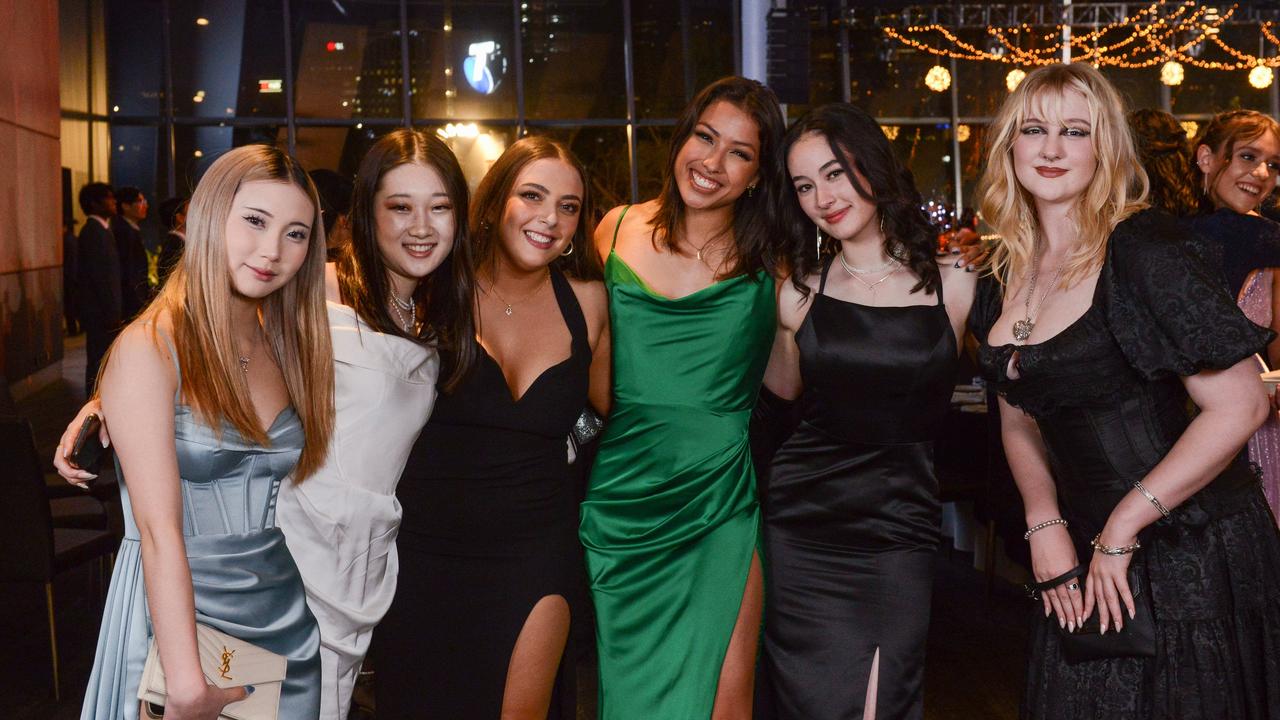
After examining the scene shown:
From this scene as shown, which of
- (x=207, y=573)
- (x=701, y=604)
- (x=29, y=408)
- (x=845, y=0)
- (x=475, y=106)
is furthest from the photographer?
(x=475, y=106)

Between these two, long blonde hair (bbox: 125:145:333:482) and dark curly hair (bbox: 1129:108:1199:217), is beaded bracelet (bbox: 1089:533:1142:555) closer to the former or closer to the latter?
long blonde hair (bbox: 125:145:333:482)

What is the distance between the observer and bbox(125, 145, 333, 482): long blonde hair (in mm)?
1814

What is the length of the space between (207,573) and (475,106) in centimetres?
1145

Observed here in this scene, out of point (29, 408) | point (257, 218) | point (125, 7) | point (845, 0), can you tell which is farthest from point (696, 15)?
point (257, 218)

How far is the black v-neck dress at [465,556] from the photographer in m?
2.42

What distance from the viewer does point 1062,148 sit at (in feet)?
6.75

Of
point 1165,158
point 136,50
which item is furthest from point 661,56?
point 1165,158

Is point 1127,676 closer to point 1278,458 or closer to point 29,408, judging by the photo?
point 1278,458

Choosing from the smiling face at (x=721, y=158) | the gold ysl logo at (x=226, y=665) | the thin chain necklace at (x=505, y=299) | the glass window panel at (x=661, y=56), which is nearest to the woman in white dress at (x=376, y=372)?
the thin chain necklace at (x=505, y=299)

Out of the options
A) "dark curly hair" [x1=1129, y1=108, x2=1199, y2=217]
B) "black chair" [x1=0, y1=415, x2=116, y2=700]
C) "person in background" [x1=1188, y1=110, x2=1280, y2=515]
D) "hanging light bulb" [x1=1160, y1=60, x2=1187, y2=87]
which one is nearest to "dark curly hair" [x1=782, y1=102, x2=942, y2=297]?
"dark curly hair" [x1=1129, y1=108, x2=1199, y2=217]

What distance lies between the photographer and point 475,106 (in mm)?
12758

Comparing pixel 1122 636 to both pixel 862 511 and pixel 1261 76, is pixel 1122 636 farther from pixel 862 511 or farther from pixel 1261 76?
pixel 1261 76

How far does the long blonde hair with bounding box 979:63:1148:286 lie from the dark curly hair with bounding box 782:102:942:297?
0.39 metres

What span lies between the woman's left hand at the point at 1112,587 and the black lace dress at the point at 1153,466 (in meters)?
0.05
